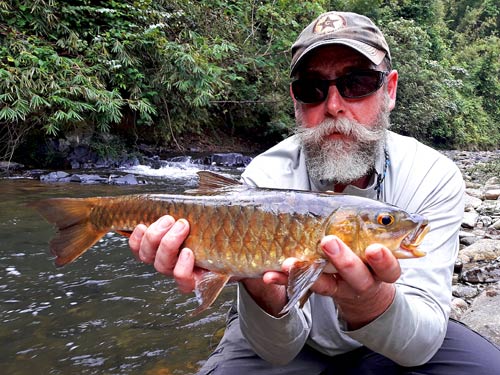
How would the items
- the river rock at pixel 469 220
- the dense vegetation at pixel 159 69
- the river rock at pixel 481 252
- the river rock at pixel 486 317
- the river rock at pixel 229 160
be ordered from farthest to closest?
1. the river rock at pixel 229 160
2. the dense vegetation at pixel 159 69
3. the river rock at pixel 469 220
4. the river rock at pixel 481 252
5. the river rock at pixel 486 317

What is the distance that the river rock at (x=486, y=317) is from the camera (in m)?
3.12

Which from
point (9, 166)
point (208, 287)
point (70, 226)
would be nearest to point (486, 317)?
point (208, 287)

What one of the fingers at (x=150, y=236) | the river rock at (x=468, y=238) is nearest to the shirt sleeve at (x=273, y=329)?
the fingers at (x=150, y=236)

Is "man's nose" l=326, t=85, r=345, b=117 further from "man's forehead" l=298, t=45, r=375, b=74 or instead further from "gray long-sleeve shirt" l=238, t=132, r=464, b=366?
"gray long-sleeve shirt" l=238, t=132, r=464, b=366

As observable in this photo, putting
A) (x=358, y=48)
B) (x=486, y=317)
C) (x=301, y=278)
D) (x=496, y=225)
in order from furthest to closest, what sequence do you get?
(x=496, y=225)
(x=486, y=317)
(x=358, y=48)
(x=301, y=278)

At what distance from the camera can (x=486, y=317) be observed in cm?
334

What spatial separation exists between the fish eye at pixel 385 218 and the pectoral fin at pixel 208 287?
67 centimetres

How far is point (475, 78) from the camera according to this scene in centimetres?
3631

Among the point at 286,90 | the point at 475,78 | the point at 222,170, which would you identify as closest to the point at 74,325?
the point at 222,170

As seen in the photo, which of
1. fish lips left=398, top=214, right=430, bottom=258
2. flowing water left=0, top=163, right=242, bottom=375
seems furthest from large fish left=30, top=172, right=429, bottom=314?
flowing water left=0, top=163, right=242, bottom=375

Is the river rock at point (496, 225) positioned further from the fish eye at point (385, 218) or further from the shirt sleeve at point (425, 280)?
the fish eye at point (385, 218)

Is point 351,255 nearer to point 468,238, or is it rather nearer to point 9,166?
point 468,238

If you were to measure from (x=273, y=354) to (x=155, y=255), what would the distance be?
2.45ft

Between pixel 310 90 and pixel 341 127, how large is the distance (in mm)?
276
